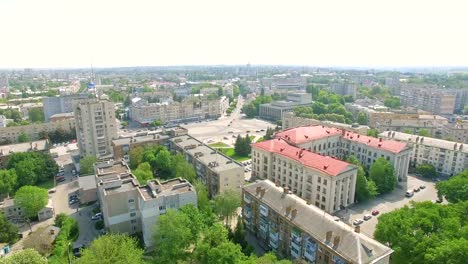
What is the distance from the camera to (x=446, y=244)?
34.7 m

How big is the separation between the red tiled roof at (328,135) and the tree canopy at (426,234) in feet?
99.8

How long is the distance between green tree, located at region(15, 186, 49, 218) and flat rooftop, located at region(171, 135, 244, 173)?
3167 centimetres

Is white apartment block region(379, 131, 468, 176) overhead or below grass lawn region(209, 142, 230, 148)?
overhead

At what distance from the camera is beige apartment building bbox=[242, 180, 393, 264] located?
34.8 m

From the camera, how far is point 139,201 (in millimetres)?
47312

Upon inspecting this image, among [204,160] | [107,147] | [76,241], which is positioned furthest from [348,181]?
[107,147]

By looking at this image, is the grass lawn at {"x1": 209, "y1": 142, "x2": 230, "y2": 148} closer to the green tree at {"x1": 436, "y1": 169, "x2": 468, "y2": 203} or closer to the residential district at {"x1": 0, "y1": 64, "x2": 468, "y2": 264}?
the residential district at {"x1": 0, "y1": 64, "x2": 468, "y2": 264}

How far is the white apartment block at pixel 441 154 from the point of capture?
7600 centimetres

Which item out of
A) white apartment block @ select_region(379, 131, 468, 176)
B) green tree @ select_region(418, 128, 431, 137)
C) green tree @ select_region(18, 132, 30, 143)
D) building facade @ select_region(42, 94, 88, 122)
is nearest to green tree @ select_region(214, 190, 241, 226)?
white apartment block @ select_region(379, 131, 468, 176)

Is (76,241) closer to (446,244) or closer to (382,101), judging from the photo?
(446,244)

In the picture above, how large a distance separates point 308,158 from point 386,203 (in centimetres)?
1924

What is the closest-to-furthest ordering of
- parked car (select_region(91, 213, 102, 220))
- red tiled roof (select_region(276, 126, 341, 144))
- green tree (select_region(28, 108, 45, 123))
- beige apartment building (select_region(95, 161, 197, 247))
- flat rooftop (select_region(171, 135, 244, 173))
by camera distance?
beige apartment building (select_region(95, 161, 197, 247))
parked car (select_region(91, 213, 102, 220))
flat rooftop (select_region(171, 135, 244, 173))
red tiled roof (select_region(276, 126, 341, 144))
green tree (select_region(28, 108, 45, 123))

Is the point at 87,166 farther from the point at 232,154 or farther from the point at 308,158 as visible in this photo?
the point at 308,158

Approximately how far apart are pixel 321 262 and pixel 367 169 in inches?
1845
